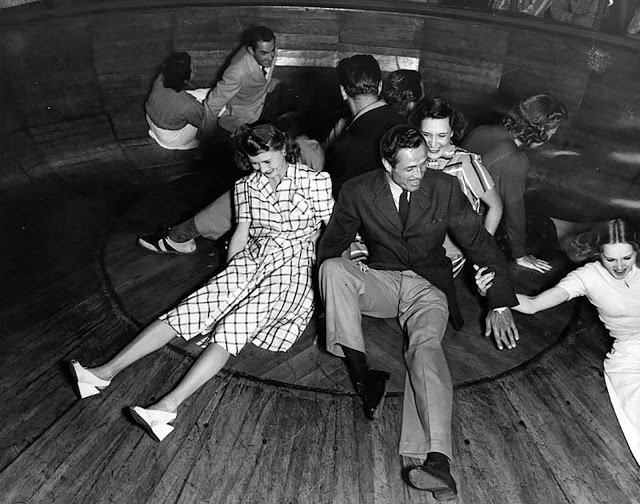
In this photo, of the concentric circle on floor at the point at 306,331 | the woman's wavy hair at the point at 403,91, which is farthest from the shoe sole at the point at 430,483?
the woman's wavy hair at the point at 403,91

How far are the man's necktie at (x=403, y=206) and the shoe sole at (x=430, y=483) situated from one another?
42.1 inches

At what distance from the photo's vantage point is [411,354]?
102 inches

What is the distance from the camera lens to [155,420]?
2.53 metres

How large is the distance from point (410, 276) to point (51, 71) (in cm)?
357

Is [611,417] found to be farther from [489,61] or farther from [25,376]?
[489,61]

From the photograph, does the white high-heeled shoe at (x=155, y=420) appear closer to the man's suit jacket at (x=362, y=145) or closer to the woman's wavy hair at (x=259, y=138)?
the woman's wavy hair at (x=259, y=138)

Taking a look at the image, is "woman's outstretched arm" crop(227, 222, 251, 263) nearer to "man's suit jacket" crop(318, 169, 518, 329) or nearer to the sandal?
"man's suit jacket" crop(318, 169, 518, 329)

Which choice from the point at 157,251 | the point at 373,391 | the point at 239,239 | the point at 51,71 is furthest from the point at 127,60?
the point at 373,391

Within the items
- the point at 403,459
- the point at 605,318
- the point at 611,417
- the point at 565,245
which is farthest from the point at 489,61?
the point at 403,459

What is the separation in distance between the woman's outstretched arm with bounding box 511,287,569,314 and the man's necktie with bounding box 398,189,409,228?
2.26ft

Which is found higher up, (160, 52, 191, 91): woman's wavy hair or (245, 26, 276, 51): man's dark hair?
(245, 26, 276, 51): man's dark hair

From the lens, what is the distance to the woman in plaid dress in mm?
2635

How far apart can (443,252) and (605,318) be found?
84 cm

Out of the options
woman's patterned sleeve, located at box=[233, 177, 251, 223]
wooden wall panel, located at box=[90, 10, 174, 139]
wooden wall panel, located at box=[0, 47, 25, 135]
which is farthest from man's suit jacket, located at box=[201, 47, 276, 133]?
woman's patterned sleeve, located at box=[233, 177, 251, 223]
